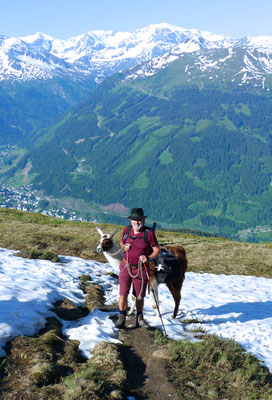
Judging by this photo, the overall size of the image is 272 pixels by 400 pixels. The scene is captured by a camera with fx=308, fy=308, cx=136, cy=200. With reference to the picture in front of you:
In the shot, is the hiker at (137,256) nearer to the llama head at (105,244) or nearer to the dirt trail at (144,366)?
the dirt trail at (144,366)

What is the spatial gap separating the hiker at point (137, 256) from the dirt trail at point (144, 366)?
2.32 feet

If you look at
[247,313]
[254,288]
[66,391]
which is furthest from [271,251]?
[66,391]

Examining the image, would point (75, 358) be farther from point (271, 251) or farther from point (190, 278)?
point (271, 251)

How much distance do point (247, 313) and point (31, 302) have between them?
874cm

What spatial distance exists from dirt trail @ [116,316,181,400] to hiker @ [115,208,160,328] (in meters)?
0.71

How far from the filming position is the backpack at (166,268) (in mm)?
10273

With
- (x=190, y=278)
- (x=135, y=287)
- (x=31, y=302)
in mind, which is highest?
(x=135, y=287)

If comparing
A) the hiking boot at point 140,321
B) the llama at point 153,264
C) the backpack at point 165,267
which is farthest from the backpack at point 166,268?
the hiking boot at point 140,321

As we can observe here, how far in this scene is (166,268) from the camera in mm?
10266

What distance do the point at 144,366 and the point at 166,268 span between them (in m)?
3.24

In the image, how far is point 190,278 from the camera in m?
19.3

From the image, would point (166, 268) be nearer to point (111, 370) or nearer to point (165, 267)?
point (165, 267)

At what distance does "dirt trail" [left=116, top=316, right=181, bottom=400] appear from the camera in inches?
261

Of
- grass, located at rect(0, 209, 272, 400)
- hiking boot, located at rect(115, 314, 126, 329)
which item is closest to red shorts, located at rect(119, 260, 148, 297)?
hiking boot, located at rect(115, 314, 126, 329)
